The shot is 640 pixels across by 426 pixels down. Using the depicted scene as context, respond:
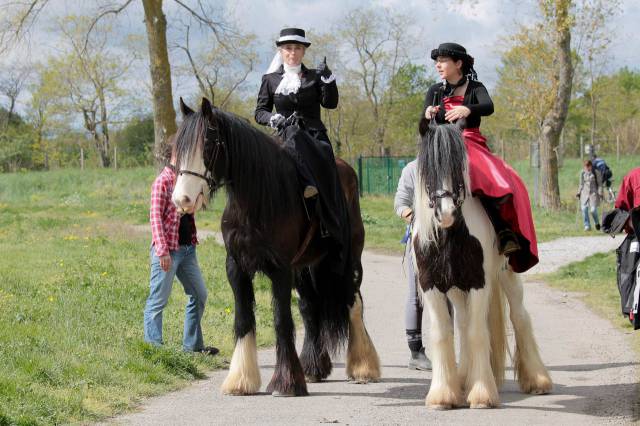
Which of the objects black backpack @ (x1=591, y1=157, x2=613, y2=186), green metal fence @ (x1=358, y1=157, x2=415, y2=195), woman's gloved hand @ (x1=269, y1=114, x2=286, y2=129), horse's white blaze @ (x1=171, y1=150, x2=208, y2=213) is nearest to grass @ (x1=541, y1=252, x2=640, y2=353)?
woman's gloved hand @ (x1=269, y1=114, x2=286, y2=129)

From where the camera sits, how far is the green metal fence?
40.2 meters

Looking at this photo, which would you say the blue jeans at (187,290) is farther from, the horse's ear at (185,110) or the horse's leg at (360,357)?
the horse's ear at (185,110)

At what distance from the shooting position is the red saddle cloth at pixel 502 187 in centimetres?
696

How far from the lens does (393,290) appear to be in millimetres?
14461

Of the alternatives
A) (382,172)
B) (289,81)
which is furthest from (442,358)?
(382,172)

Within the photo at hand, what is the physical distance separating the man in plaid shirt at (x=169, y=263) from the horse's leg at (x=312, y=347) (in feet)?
4.14

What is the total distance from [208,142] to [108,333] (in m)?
3.26

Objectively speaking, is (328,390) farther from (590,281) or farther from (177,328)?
(590,281)

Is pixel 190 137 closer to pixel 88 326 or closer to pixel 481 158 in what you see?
pixel 481 158

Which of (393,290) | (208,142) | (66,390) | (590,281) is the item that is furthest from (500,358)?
(590,281)

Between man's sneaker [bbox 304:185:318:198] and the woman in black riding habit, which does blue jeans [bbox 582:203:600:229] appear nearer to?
the woman in black riding habit

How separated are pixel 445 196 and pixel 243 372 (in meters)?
2.21

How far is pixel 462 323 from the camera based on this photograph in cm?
706

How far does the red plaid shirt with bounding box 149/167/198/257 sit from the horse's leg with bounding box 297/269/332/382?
4.57 ft
